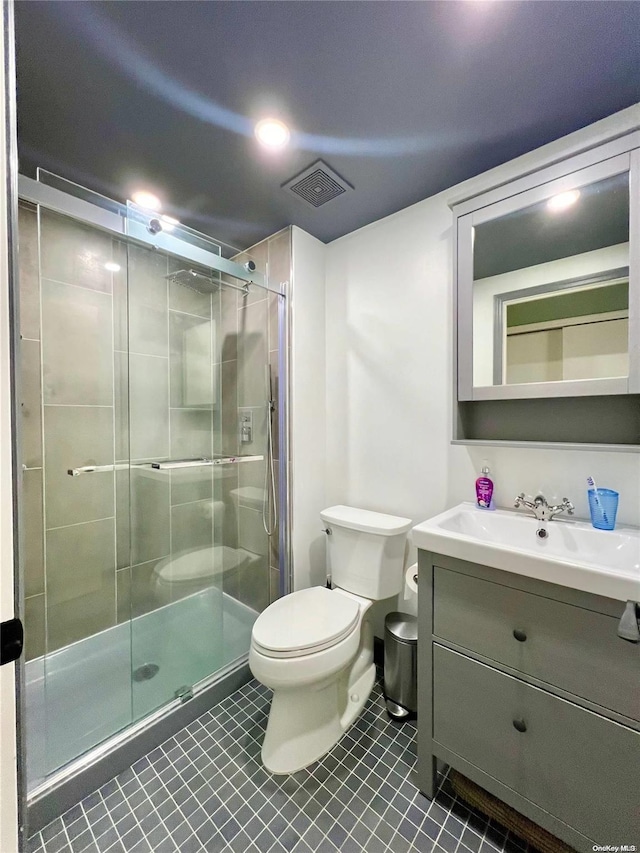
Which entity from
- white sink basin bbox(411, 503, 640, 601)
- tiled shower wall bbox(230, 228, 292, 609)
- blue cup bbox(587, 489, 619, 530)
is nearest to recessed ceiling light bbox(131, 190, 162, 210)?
tiled shower wall bbox(230, 228, 292, 609)

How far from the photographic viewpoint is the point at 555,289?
1233 mm

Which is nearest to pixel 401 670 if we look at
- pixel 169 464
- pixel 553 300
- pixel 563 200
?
pixel 169 464

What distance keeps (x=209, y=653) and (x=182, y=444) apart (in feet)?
3.60

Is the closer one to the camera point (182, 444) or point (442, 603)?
point (442, 603)

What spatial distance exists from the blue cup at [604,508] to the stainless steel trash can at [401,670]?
0.87 m

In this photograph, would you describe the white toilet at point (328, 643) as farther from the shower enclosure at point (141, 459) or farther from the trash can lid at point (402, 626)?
the shower enclosure at point (141, 459)

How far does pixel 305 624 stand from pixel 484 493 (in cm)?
90

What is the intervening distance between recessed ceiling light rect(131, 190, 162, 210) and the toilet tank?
69.5 inches

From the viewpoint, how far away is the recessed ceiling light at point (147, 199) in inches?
61.1

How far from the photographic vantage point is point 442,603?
42.9 inches

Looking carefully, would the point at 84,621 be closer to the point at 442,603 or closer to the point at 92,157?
the point at 442,603

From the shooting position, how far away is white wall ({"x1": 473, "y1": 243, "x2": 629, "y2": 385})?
1.18m

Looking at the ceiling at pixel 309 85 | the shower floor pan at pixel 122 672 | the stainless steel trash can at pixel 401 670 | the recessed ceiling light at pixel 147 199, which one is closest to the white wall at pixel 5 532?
the ceiling at pixel 309 85

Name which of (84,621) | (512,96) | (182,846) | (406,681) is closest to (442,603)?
(406,681)
